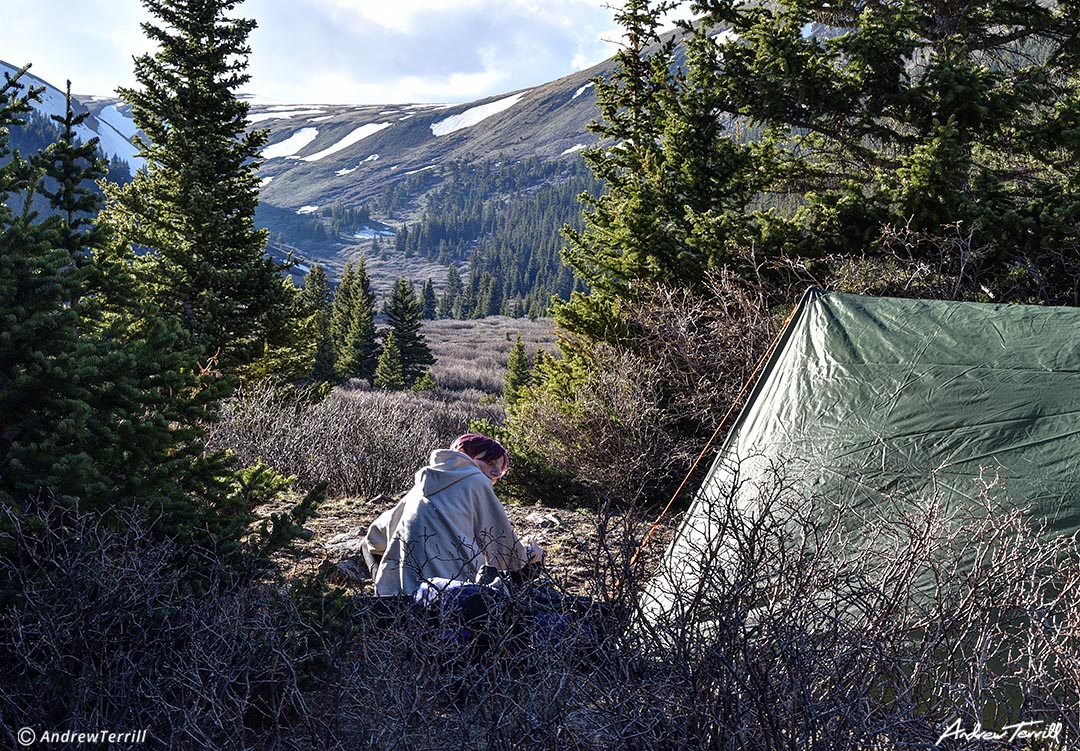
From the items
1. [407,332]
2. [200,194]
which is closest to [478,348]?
[407,332]

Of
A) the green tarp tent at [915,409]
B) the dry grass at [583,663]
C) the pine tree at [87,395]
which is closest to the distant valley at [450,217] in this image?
the green tarp tent at [915,409]

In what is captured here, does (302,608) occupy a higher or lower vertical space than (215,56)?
lower

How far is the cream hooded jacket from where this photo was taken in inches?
150

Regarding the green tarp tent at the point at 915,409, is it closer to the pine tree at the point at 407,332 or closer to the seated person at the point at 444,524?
the seated person at the point at 444,524

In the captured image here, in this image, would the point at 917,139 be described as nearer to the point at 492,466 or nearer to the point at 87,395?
the point at 492,466

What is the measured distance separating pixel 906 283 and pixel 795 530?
4576mm

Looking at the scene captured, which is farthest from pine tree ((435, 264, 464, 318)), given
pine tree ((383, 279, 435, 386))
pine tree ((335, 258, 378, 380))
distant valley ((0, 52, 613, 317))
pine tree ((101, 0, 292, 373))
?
pine tree ((101, 0, 292, 373))

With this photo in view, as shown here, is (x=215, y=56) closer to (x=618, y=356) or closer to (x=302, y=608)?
(x=618, y=356)

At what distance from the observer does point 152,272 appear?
34.3 ft

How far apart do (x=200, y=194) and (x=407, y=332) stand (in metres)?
23.1

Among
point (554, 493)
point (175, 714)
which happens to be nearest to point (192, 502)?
point (175, 714)

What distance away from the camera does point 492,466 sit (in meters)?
4.33

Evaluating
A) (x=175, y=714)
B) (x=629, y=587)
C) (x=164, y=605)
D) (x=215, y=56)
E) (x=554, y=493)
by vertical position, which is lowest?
(x=554, y=493)

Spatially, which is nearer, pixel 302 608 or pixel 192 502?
pixel 302 608
